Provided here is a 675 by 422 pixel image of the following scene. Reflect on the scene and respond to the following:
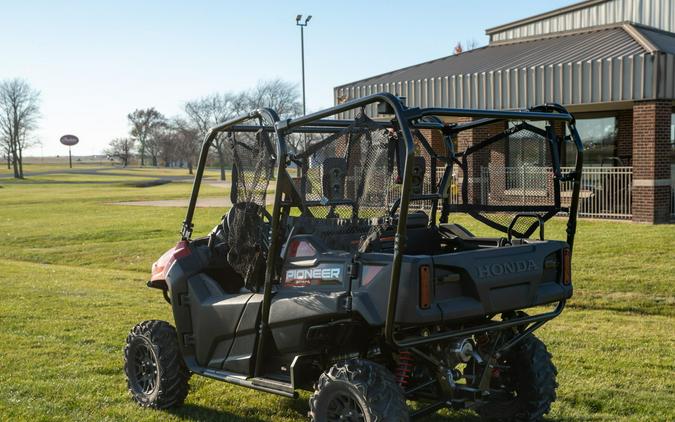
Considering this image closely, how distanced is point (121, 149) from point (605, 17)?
4526 inches

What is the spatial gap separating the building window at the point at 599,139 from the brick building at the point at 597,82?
3cm

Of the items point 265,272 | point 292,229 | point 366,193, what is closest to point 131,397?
point 265,272

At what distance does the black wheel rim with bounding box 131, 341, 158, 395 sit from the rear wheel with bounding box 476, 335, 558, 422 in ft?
7.51

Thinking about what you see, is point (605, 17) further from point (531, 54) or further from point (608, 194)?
point (608, 194)

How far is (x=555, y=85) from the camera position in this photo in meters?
21.5

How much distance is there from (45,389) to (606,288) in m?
7.85

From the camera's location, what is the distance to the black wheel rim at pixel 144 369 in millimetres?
6031

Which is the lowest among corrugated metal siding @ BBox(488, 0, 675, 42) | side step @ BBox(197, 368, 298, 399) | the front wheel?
side step @ BBox(197, 368, 298, 399)

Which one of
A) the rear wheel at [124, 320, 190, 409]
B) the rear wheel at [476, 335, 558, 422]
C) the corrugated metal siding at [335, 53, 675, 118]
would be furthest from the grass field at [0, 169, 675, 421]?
the corrugated metal siding at [335, 53, 675, 118]

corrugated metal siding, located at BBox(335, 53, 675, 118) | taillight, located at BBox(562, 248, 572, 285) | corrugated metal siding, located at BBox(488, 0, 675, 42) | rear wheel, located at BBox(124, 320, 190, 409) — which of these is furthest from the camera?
corrugated metal siding, located at BBox(488, 0, 675, 42)

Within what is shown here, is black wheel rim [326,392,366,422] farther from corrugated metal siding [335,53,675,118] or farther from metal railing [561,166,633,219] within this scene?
corrugated metal siding [335,53,675,118]

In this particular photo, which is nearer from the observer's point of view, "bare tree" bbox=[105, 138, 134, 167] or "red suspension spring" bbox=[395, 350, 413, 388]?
"red suspension spring" bbox=[395, 350, 413, 388]

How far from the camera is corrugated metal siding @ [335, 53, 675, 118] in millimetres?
19469

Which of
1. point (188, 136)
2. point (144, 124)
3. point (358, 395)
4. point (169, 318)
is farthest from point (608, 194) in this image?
point (144, 124)
